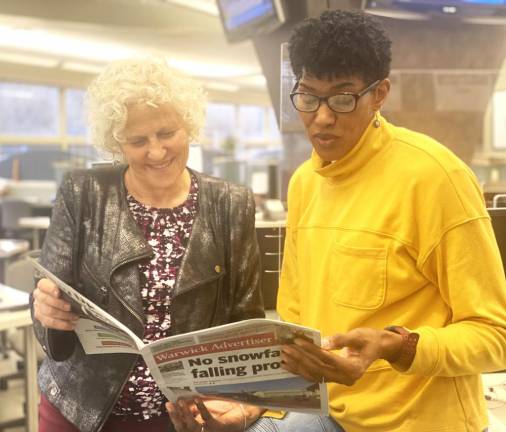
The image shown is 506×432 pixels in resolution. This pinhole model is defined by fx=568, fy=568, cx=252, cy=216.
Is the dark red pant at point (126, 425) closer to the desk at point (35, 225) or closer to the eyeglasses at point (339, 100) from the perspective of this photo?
the eyeglasses at point (339, 100)

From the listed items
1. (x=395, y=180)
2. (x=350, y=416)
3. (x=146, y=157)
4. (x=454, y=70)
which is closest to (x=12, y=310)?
(x=146, y=157)

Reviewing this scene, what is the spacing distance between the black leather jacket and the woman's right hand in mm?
92

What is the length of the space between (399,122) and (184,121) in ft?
5.04

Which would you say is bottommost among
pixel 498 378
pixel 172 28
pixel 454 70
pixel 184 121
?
pixel 498 378

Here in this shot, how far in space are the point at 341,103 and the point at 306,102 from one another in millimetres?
71

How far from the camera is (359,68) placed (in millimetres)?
1058

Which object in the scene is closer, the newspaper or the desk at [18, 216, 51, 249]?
the newspaper

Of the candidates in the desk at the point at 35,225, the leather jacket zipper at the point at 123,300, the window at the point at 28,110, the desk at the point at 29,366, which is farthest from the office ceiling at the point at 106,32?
the leather jacket zipper at the point at 123,300

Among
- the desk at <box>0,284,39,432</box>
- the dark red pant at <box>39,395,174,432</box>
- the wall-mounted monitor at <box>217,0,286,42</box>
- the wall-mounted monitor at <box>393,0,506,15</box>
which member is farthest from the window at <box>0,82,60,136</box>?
the dark red pant at <box>39,395,174,432</box>

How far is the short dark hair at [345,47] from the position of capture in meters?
1.05

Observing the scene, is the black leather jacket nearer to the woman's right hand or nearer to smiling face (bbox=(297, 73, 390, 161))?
the woman's right hand

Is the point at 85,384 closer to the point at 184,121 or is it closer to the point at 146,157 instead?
the point at 146,157

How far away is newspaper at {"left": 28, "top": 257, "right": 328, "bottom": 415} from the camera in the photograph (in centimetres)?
91

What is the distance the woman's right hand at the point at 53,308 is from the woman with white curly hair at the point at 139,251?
0.08 ft
